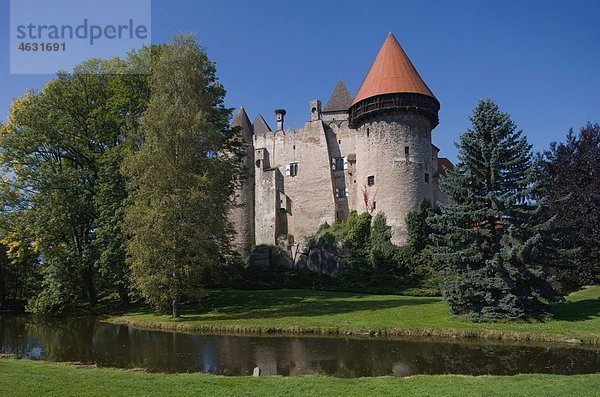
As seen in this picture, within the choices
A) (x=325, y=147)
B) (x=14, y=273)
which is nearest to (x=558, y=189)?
(x=325, y=147)

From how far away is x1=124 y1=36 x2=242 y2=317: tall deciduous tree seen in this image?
72.9 ft

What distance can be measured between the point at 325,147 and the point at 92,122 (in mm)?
20576

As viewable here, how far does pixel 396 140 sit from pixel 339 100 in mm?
11675

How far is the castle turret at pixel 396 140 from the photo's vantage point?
3584 centimetres

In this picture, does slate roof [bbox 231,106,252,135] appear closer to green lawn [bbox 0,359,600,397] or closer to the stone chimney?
the stone chimney

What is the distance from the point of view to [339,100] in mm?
46469

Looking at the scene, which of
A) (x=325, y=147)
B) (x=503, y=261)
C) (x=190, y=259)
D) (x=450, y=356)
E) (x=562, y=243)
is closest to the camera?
(x=450, y=356)

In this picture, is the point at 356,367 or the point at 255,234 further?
the point at 255,234

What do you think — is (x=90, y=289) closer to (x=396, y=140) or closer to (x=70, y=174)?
(x=70, y=174)

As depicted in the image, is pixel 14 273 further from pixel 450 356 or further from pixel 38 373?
pixel 450 356

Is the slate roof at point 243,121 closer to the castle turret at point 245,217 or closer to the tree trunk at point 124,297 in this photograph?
the castle turret at point 245,217

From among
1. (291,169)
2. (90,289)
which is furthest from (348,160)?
(90,289)

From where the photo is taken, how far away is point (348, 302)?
84.6 ft

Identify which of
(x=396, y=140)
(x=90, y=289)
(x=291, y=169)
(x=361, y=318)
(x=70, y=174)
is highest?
(x=396, y=140)
